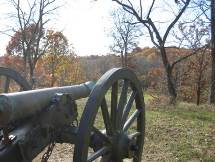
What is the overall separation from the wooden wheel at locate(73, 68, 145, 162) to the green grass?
1.73 meters

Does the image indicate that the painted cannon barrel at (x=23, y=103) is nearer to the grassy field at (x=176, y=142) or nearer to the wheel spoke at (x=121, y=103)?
the wheel spoke at (x=121, y=103)

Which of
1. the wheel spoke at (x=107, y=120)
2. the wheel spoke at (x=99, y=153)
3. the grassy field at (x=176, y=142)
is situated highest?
the wheel spoke at (x=107, y=120)

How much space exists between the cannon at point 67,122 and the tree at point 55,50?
1404 inches

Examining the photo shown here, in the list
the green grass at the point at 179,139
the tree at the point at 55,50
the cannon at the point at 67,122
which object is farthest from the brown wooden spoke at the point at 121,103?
the tree at the point at 55,50

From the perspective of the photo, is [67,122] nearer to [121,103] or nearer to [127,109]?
[121,103]

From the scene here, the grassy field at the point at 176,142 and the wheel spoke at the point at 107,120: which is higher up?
the wheel spoke at the point at 107,120

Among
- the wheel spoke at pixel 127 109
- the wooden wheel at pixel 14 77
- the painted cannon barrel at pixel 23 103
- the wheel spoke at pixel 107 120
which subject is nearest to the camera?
the painted cannon barrel at pixel 23 103

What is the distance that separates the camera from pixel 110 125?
4.95m

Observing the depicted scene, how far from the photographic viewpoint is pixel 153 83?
48.2m

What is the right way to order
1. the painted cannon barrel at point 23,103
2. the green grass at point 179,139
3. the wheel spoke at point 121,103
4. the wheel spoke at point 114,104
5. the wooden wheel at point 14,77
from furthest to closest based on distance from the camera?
the green grass at point 179,139 < the wooden wheel at point 14,77 < the wheel spoke at point 121,103 < the wheel spoke at point 114,104 < the painted cannon barrel at point 23,103

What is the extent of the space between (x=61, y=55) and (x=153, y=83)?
10.4m

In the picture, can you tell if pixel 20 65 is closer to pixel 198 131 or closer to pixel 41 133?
pixel 198 131

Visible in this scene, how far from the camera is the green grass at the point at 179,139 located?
7.32 meters

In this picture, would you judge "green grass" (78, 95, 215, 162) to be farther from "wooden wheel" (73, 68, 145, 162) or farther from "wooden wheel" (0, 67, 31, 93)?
"wooden wheel" (0, 67, 31, 93)
